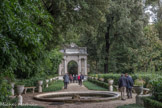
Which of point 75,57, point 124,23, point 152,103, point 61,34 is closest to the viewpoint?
point 152,103

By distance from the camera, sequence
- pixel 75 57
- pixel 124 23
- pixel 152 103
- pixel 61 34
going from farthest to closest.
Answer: pixel 75 57 → pixel 124 23 → pixel 61 34 → pixel 152 103

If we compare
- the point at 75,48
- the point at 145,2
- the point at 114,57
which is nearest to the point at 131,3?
the point at 145,2

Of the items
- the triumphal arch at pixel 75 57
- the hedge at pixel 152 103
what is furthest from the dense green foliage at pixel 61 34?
the triumphal arch at pixel 75 57

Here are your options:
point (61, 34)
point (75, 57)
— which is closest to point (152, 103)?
point (61, 34)

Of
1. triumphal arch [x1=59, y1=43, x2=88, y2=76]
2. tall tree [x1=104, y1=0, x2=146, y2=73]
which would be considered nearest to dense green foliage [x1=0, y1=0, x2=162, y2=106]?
tall tree [x1=104, y1=0, x2=146, y2=73]

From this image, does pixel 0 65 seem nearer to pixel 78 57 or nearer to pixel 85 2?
pixel 85 2

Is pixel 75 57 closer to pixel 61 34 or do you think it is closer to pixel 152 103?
pixel 61 34

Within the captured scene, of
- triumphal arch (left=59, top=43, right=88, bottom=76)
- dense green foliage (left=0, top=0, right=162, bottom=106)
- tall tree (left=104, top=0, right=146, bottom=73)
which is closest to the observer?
dense green foliage (left=0, top=0, right=162, bottom=106)

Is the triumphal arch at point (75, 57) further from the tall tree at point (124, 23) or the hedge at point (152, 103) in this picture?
the hedge at point (152, 103)

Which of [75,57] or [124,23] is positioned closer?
[124,23]

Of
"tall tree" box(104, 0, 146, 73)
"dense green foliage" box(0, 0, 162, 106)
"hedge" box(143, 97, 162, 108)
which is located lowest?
"hedge" box(143, 97, 162, 108)

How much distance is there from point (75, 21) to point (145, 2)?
2552 cm

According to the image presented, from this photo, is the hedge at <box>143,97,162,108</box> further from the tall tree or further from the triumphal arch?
the triumphal arch

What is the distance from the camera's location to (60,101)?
1200 cm
